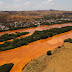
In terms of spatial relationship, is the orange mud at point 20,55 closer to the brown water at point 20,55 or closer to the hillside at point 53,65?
the brown water at point 20,55

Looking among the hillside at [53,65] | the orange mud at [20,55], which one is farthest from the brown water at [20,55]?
the hillside at [53,65]

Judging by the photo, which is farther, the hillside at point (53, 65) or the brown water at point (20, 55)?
the brown water at point (20, 55)

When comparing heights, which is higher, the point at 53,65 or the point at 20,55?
the point at 53,65

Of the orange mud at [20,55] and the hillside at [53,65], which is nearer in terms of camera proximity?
the hillside at [53,65]

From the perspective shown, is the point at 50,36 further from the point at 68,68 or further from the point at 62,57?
the point at 68,68

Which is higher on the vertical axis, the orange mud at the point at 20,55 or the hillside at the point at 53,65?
the hillside at the point at 53,65

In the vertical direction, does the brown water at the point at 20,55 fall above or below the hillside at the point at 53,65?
below

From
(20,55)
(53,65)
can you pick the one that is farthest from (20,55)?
(53,65)

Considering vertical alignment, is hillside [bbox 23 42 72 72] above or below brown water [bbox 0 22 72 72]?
above

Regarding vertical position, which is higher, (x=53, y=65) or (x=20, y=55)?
(x=53, y=65)

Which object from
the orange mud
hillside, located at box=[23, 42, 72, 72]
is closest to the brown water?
the orange mud

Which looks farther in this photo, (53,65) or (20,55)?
(20,55)

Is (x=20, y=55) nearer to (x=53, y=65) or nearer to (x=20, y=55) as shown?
(x=20, y=55)

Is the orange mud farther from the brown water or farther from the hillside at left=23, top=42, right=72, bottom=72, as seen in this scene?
the hillside at left=23, top=42, right=72, bottom=72
